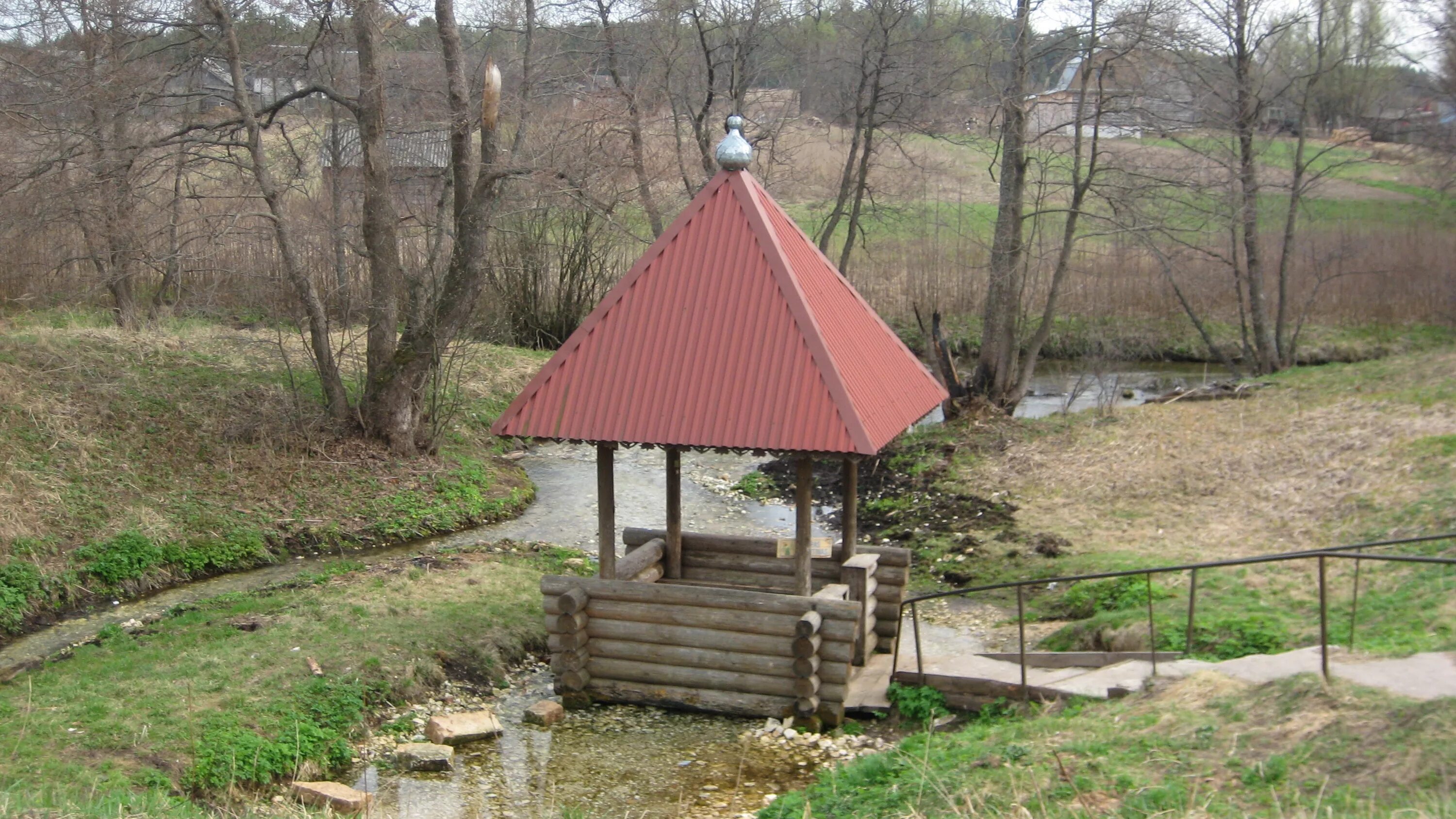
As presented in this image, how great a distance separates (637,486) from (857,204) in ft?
25.7

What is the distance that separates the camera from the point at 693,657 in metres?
9.89

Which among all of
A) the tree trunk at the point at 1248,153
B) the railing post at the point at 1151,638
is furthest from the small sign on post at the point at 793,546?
the tree trunk at the point at 1248,153

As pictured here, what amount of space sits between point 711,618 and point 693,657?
0.36 m

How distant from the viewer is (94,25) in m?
17.7

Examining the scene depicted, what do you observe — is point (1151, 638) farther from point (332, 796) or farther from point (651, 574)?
point (332, 796)

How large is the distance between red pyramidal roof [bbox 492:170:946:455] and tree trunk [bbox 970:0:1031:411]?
34.8 feet

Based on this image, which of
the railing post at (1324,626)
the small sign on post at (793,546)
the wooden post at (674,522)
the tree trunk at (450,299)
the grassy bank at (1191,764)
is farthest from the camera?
the tree trunk at (450,299)

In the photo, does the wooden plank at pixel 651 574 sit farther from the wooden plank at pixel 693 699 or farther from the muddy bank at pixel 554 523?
the muddy bank at pixel 554 523

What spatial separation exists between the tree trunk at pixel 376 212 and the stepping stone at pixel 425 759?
31.7 ft

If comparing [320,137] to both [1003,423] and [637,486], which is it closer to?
[637,486]

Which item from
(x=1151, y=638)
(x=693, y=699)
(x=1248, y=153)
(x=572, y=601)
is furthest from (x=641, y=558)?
(x=1248, y=153)

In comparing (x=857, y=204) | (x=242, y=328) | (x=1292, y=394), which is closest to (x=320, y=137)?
(x=242, y=328)

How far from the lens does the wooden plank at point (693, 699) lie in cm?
967

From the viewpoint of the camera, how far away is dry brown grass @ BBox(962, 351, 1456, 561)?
1313 centimetres
